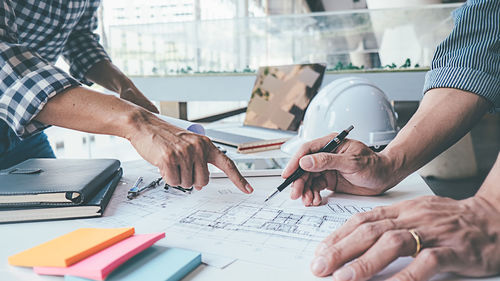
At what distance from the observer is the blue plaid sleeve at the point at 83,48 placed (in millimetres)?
1468

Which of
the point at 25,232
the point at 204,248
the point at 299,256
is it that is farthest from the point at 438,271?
the point at 25,232

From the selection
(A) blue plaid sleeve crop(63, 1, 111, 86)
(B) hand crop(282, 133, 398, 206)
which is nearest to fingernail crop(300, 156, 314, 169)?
(B) hand crop(282, 133, 398, 206)

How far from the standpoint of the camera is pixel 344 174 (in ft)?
2.48

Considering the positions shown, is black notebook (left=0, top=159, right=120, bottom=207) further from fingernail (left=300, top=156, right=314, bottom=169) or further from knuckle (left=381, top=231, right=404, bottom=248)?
knuckle (left=381, top=231, right=404, bottom=248)

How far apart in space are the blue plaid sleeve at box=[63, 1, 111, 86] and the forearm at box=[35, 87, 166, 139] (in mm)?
754

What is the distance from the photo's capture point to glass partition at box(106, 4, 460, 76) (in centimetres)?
226

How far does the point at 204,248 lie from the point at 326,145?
36cm

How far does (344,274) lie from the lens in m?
0.42

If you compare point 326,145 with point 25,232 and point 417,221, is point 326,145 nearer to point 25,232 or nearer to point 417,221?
point 417,221

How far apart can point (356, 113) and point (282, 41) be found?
171 centimetres

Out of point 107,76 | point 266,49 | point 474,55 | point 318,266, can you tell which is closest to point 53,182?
point 318,266

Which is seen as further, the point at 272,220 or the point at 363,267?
the point at 272,220

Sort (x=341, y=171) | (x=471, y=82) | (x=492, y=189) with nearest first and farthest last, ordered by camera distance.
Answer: (x=492, y=189) → (x=341, y=171) → (x=471, y=82)

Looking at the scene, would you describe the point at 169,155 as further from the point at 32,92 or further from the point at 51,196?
the point at 32,92
